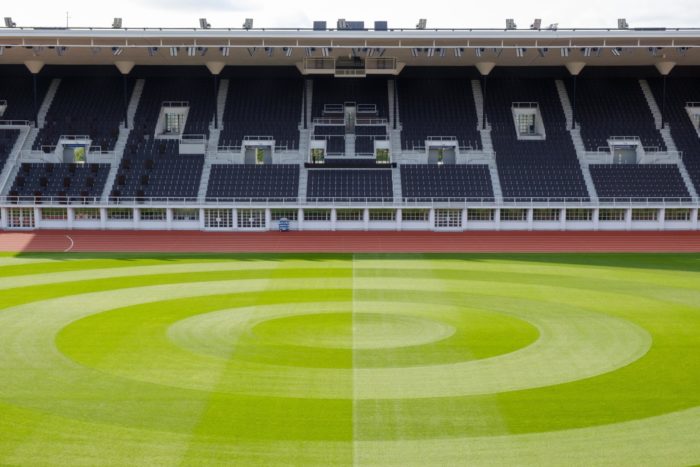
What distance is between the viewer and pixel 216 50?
2397 inches

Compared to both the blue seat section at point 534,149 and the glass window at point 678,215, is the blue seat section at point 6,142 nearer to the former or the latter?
the blue seat section at point 534,149

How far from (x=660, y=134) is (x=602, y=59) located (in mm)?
7874

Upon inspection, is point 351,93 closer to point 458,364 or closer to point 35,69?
point 35,69

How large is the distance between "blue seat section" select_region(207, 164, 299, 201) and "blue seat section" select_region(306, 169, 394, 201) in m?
1.46

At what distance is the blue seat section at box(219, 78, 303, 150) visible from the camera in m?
63.3

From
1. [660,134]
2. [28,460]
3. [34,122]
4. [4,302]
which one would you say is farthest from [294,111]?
[28,460]

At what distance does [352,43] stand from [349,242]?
58.0 feet

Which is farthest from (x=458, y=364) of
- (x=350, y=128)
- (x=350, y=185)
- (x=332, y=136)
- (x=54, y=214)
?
(x=350, y=128)

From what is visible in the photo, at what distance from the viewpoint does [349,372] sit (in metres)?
17.3

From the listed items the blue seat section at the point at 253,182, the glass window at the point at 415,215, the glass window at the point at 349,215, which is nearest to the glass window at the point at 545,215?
the glass window at the point at 415,215

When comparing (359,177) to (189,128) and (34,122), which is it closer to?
(189,128)

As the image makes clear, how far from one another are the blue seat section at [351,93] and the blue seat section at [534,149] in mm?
9165

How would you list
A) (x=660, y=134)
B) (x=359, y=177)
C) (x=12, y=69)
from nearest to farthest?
(x=359, y=177) < (x=660, y=134) < (x=12, y=69)

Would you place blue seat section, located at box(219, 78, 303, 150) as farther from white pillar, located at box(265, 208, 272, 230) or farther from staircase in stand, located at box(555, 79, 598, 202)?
staircase in stand, located at box(555, 79, 598, 202)
